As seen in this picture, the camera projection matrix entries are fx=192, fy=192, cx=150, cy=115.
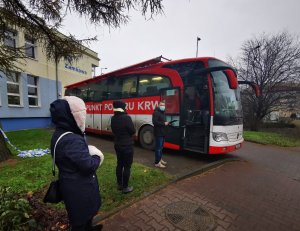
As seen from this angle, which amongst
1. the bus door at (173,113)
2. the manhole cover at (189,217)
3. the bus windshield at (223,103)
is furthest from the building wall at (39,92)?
the manhole cover at (189,217)

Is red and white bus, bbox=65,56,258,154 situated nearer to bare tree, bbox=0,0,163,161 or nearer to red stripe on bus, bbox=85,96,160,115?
red stripe on bus, bbox=85,96,160,115

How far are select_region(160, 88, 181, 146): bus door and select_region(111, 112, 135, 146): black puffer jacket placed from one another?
3.08 metres

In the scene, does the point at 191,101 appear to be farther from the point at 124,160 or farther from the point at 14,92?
the point at 14,92

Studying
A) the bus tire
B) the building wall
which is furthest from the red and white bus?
the building wall

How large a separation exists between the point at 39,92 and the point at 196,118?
40.6 ft

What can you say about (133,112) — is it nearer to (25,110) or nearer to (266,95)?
(25,110)

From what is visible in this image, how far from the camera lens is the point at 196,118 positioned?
20.0 feet

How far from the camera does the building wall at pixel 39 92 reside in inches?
456

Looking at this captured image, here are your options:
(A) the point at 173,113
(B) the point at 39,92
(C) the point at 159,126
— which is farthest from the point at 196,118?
(B) the point at 39,92

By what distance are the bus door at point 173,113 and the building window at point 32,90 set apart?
11028 mm

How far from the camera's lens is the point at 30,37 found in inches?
219

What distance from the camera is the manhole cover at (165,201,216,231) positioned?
2939mm

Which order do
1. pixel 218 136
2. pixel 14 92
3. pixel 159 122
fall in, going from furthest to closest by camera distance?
1. pixel 14 92
2. pixel 218 136
3. pixel 159 122

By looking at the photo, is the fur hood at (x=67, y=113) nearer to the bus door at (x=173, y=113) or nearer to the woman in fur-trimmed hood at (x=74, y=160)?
the woman in fur-trimmed hood at (x=74, y=160)
